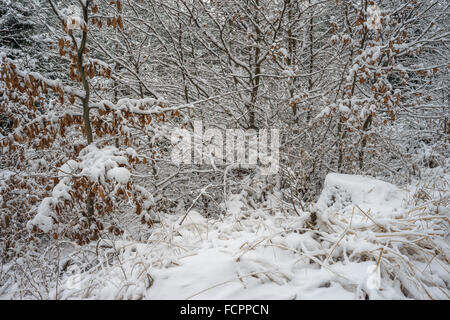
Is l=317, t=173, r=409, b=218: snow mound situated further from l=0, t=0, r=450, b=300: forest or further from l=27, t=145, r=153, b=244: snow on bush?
l=27, t=145, r=153, b=244: snow on bush

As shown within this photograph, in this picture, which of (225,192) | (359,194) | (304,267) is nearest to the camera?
(304,267)

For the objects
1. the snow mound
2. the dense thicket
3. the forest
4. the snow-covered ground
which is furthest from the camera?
the dense thicket

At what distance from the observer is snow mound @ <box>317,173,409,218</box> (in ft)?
9.68

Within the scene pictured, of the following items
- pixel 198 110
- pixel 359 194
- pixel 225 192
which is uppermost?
pixel 198 110

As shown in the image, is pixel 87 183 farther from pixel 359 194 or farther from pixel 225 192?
pixel 359 194

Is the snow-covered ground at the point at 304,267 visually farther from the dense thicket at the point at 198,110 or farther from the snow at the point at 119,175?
the dense thicket at the point at 198,110

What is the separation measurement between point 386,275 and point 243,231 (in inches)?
47.5

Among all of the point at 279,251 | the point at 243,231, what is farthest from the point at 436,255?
the point at 243,231

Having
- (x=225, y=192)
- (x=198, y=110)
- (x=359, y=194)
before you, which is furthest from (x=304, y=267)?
(x=198, y=110)

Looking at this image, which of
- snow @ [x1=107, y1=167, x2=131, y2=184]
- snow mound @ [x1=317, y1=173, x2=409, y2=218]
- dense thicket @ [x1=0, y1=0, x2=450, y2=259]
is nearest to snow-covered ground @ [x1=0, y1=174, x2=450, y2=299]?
snow mound @ [x1=317, y1=173, x2=409, y2=218]

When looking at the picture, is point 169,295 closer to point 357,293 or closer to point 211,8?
point 357,293

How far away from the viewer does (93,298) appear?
5.06 feet

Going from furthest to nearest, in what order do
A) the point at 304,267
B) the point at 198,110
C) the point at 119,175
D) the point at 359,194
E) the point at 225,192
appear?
1. the point at 198,110
2. the point at 225,192
3. the point at 359,194
4. the point at 119,175
5. the point at 304,267

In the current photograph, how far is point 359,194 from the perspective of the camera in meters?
3.33
